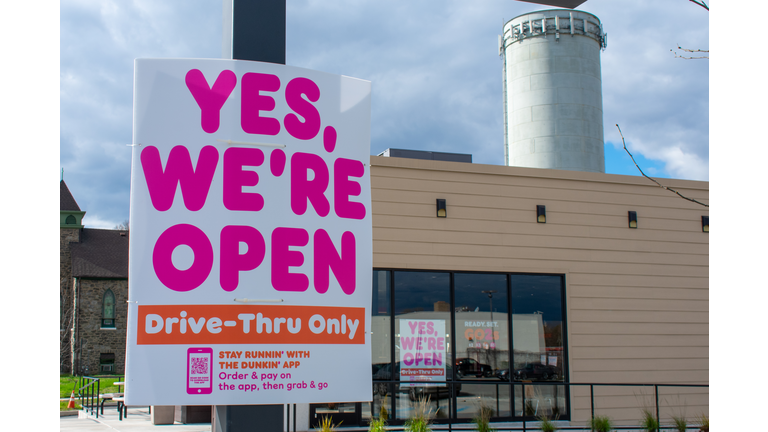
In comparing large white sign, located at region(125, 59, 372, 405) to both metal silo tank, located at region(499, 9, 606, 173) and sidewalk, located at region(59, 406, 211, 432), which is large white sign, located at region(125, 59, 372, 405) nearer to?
sidewalk, located at region(59, 406, 211, 432)

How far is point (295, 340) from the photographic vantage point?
8.29 feet

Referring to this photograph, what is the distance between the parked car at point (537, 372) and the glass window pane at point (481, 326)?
0.91ft

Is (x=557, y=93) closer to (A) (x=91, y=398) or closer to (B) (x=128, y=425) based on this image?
(A) (x=91, y=398)

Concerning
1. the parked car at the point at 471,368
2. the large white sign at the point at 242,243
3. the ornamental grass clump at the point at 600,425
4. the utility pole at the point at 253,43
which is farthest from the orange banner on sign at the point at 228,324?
the parked car at the point at 471,368

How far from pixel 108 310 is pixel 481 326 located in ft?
106

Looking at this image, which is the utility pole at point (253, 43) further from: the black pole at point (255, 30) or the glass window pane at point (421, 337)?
the glass window pane at point (421, 337)

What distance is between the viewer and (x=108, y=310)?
122 feet

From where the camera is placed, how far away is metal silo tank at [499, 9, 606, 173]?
24.7 m

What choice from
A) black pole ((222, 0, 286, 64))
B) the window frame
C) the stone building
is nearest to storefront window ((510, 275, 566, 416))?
black pole ((222, 0, 286, 64))

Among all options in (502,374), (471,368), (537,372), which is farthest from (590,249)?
(471,368)

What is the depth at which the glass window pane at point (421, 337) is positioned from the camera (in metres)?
9.70

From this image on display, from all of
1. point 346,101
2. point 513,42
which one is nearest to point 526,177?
point 346,101

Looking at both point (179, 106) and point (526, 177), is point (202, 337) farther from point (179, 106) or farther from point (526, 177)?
point (526, 177)

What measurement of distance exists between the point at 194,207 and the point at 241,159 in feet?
0.86
